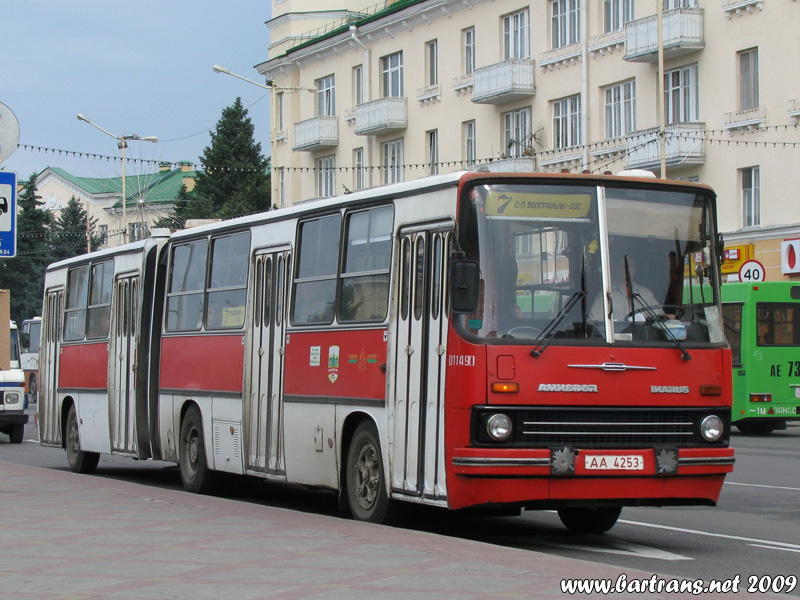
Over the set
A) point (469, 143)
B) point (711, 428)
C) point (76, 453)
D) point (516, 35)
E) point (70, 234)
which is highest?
point (516, 35)

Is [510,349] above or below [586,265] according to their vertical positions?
below

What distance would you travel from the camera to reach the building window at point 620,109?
131 feet

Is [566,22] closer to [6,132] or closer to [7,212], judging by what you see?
[7,212]

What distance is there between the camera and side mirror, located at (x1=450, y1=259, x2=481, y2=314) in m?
10.1

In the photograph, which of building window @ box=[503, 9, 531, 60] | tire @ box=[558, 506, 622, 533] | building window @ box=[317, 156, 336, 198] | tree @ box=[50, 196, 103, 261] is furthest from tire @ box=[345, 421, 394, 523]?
tree @ box=[50, 196, 103, 261]

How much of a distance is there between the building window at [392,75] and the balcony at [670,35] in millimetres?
13720

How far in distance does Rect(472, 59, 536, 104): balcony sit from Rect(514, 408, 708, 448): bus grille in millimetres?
33608

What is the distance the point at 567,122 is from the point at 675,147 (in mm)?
5502

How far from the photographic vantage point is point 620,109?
40.4 m

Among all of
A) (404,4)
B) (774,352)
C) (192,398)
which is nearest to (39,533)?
(192,398)

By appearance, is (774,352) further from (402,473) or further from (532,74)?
(402,473)

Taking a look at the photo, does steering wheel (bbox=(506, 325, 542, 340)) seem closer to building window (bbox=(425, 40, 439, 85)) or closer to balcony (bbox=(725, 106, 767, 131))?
balcony (bbox=(725, 106, 767, 131))

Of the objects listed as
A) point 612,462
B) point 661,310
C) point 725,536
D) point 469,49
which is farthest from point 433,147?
point 612,462

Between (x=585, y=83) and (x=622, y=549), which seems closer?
(x=622, y=549)
